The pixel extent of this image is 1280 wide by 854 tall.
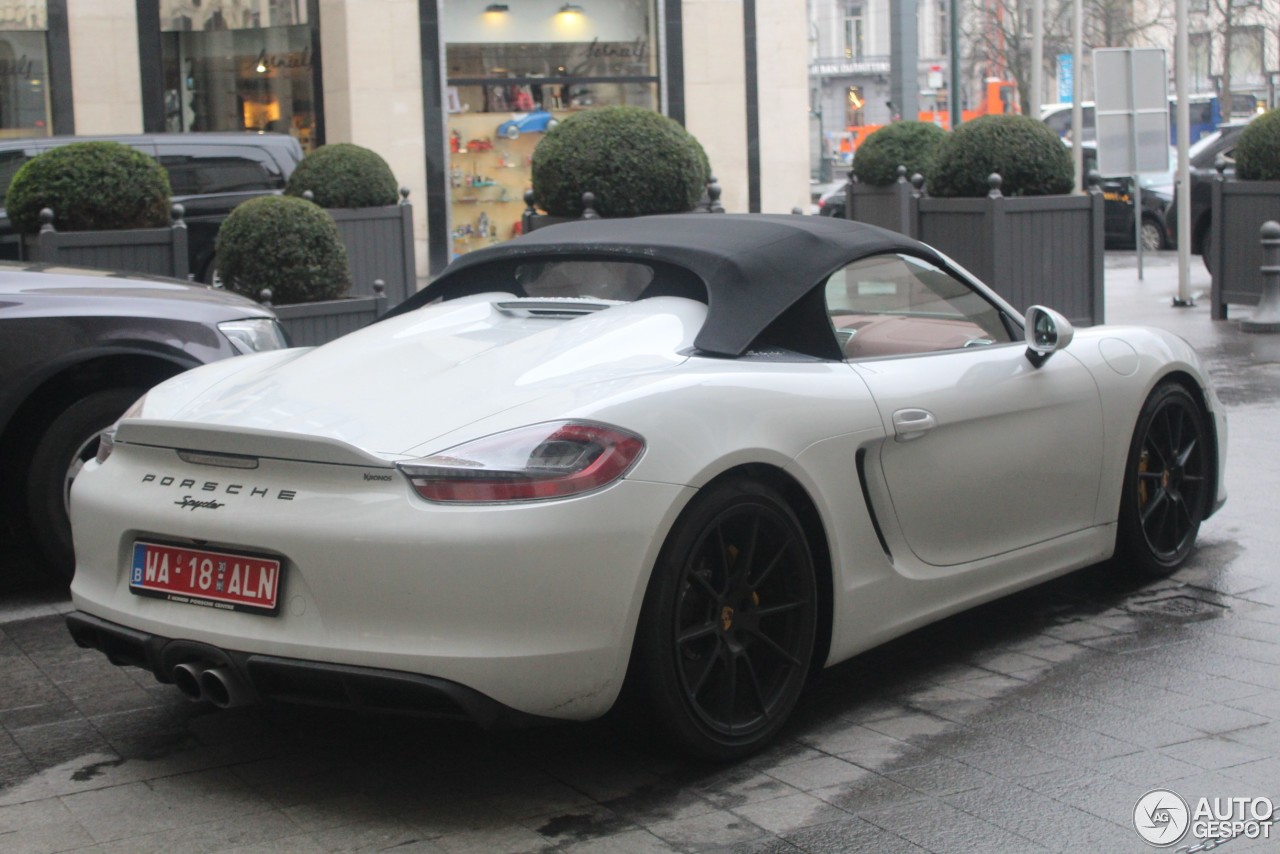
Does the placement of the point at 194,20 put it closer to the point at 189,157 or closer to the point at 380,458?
the point at 189,157

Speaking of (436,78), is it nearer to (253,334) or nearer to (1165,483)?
(253,334)

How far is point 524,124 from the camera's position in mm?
21812

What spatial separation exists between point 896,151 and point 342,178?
5566 mm

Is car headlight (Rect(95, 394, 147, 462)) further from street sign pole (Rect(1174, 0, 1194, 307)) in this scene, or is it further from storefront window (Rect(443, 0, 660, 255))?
storefront window (Rect(443, 0, 660, 255))

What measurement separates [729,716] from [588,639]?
557mm

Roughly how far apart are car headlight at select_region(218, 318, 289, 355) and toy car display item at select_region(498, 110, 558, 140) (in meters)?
15.6

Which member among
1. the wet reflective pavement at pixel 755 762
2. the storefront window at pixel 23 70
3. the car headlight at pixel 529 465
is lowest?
the wet reflective pavement at pixel 755 762

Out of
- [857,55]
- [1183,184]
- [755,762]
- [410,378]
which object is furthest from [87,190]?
[857,55]

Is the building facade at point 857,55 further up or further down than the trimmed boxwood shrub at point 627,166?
further up

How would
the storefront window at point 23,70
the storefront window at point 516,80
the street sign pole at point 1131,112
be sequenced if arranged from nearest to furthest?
the street sign pole at point 1131,112 < the storefront window at point 23,70 < the storefront window at point 516,80

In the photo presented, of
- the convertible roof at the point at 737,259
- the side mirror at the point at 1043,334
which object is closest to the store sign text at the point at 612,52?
the convertible roof at the point at 737,259

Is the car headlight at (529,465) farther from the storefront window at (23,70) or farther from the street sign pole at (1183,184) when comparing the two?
the storefront window at (23,70)

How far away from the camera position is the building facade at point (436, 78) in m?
20.0

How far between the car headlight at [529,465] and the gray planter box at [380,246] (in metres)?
10.3
